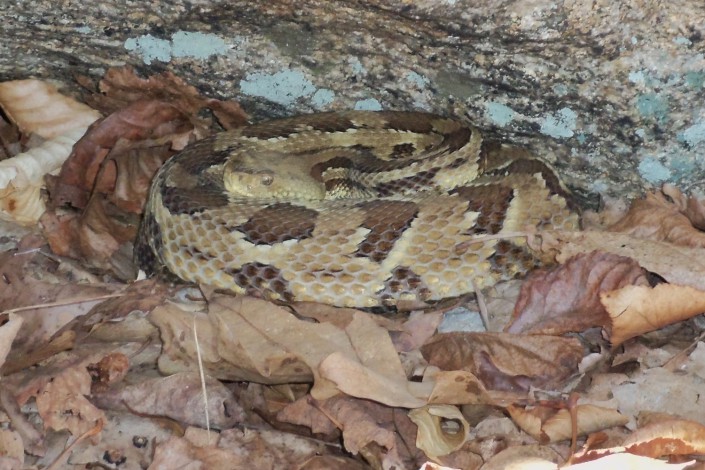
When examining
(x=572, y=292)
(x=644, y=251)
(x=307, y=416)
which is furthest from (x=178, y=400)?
(x=644, y=251)

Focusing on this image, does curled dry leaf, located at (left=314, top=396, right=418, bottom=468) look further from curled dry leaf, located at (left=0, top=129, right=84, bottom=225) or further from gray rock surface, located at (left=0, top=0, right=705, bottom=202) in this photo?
curled dry leaf, located at (left=0, top=129, right=84, bottom=225)

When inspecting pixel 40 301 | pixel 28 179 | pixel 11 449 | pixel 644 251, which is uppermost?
pixel 644 251

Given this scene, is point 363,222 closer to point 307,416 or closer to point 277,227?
point 277,227

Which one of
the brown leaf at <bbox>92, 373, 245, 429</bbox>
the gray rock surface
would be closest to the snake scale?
the gray rock surface

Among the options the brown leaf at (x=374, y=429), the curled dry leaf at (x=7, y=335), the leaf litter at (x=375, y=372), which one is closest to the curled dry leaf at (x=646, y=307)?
the leaf litter at (x=375, y=372)

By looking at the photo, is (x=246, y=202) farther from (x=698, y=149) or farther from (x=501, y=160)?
(x=698, y=149)

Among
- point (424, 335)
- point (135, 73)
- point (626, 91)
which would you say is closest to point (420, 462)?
point (424, 335)

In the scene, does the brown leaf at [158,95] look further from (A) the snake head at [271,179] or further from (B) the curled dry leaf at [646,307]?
(B) the curled dry leaf at [646,307]

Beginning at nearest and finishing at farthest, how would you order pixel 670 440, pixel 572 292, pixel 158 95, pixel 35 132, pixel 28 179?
pixel 670 440 < pixel 572 292 < pixel 28 179 < pixel 158 95 < pixel 35 132
